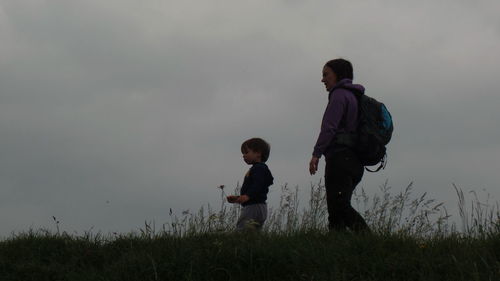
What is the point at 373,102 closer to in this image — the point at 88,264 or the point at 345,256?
the point at 345,256

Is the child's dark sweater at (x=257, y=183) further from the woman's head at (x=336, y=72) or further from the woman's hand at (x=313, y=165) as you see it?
the woman's head at (x=336, y=72)

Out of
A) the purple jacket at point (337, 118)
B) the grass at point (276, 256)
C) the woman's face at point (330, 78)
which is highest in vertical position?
the woman's face at point (330, 78)

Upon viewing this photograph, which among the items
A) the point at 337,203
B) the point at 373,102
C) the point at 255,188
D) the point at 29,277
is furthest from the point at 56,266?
the point at 373,102

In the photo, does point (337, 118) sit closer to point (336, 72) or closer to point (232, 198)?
point (336, 72)

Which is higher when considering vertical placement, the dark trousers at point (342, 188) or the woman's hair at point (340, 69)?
the woman's hair at point (340, 69)

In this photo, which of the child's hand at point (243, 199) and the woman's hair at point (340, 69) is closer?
the woman's hair at point (340, 69)

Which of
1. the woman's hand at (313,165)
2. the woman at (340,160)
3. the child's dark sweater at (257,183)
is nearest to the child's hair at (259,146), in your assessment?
the child's dark sweater at (257,183)

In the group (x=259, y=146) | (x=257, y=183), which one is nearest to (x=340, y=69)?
(x=259, y=146)

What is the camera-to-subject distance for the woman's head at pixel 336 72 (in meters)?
6.97

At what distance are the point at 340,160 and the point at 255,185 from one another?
1.32 metres

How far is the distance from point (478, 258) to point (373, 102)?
6.52 feet

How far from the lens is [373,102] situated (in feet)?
22.3

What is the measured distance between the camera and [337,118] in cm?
666

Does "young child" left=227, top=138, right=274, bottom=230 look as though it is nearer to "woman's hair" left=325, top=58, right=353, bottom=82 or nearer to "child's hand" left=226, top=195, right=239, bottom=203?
"child's hand" left=226, top=195, right=239, bottom=203
